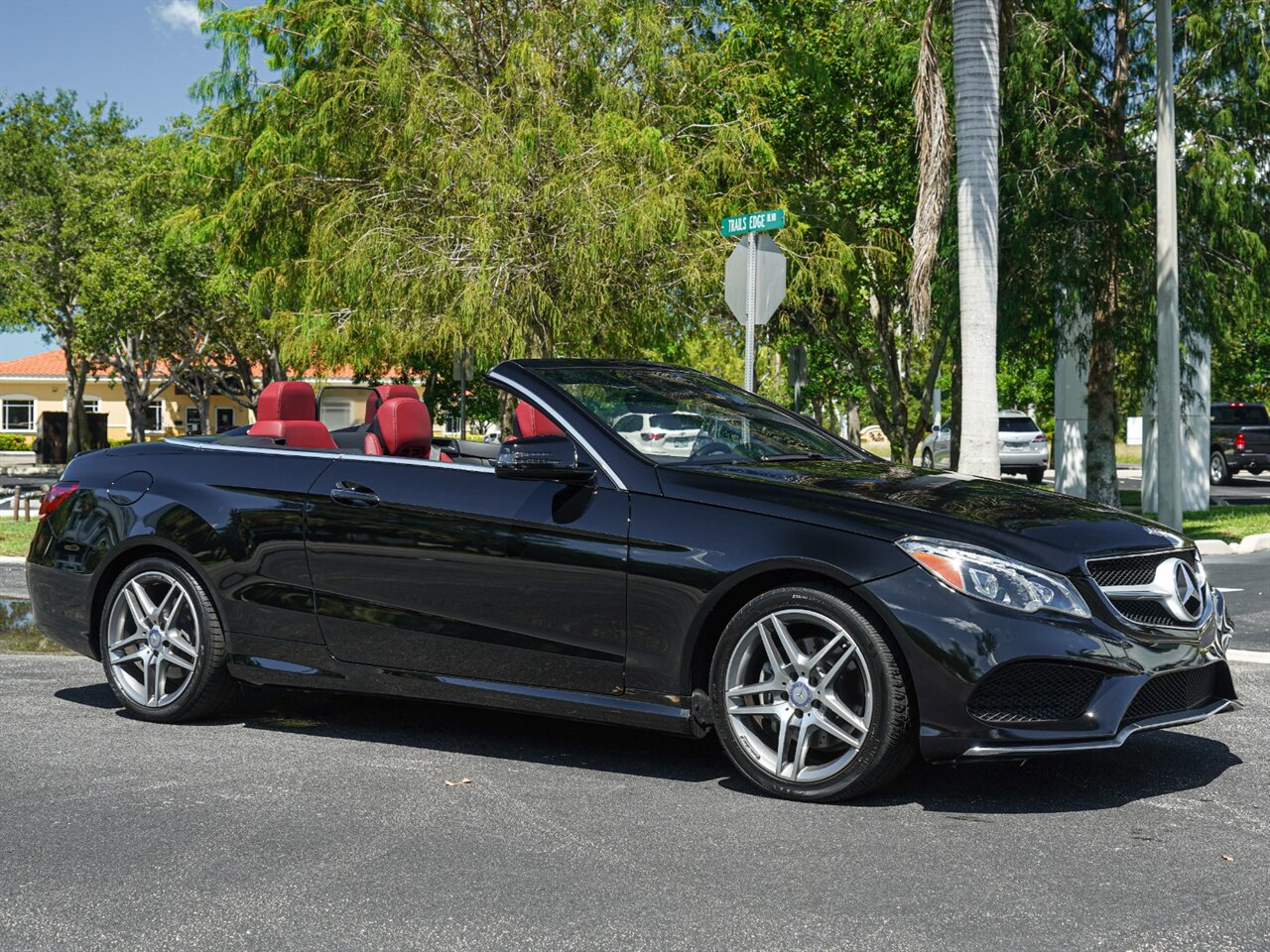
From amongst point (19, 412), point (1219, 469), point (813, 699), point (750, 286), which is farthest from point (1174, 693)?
point (19, 412)

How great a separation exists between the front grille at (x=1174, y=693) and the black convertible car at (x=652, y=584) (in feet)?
0.04

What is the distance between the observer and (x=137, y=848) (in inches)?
178

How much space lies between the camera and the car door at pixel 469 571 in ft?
17.4

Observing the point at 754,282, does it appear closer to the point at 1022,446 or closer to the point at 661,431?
the point at 661,431

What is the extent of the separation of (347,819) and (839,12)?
20485 mm

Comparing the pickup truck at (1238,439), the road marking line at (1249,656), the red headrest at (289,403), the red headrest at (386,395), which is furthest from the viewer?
the pickup truck at (1238,439)

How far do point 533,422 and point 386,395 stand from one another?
1.76 meters

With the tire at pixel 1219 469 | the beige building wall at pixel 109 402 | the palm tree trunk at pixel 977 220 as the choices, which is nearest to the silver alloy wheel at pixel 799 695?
the palm tree trunk at pixel 977 220

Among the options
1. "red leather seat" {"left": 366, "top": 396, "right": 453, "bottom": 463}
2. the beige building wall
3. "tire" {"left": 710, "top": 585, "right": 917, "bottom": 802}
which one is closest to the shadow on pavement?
"tire" {"left": 710, "top": 585, "right": 917, "bottom": 802}

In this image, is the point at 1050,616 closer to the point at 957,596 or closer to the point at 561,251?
the point at 957,596

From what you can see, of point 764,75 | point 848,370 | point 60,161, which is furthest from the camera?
point 60,161

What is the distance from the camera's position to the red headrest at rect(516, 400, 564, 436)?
5735 mm

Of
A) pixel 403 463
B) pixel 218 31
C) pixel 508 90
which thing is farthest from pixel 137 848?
pixel 218 31

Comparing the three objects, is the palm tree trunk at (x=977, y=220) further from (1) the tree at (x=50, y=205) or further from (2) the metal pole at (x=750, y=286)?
(1) the tree at (x=50, y=205)
